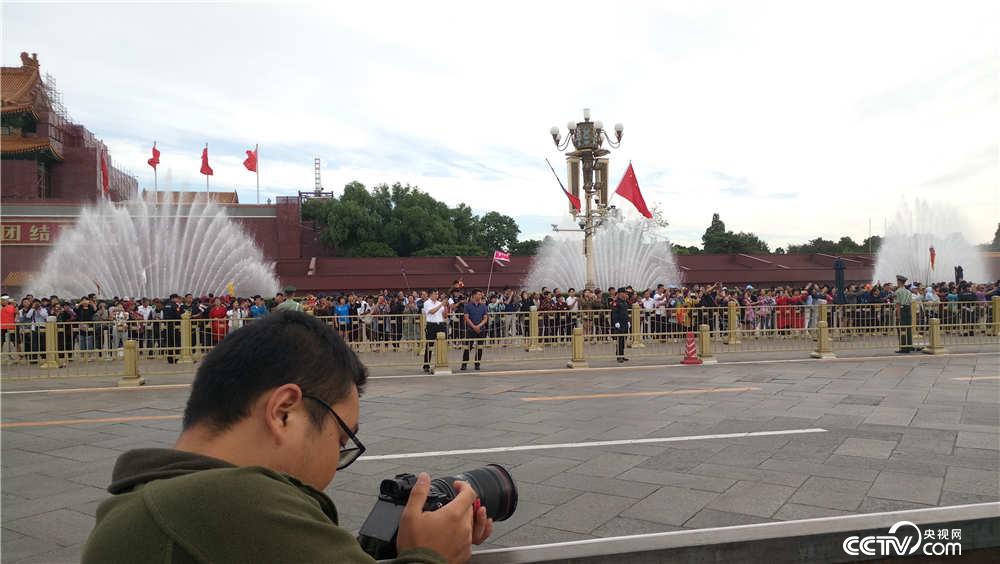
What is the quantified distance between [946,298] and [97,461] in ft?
64.8

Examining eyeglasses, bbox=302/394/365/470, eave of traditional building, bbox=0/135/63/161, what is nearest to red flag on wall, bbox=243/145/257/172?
eave of traditional building, bbox=0/135/63/161

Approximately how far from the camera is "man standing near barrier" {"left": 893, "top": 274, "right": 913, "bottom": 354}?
13262 millimetres

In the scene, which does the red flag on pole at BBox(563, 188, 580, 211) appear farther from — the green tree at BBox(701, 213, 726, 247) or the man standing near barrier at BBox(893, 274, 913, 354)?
the green tree at BBox(701, 213, 726, 247)

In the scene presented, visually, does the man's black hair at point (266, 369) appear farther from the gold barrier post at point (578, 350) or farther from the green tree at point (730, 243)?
the green tree at point (730, 243)

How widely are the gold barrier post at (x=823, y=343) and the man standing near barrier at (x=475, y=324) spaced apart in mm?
6454

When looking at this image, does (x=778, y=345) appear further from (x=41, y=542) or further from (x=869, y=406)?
(x=41, y=542)

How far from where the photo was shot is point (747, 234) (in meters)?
67.4

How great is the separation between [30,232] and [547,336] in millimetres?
29919

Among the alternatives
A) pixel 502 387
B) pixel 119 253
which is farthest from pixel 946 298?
pixel 119 253

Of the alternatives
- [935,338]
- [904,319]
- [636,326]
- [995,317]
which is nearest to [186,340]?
[636,326]

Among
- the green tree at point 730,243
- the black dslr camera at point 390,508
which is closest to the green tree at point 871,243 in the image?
the green tree at point 730,243

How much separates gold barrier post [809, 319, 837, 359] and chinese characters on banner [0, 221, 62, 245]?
3309cm

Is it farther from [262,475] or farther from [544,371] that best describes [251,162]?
[262,475]

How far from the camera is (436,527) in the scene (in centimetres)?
125
